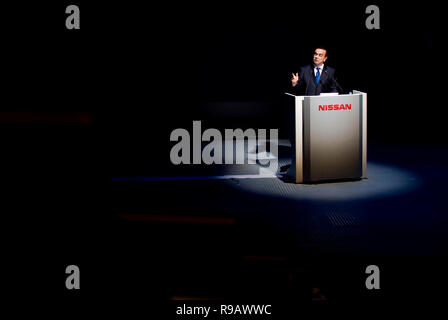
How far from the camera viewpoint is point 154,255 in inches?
92.6

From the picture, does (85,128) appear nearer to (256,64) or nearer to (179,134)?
(179,134)

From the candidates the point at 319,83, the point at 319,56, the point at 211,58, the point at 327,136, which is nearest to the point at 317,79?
the point at 319,83

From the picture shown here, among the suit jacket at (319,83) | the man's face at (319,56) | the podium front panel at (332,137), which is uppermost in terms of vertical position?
the man's face at (319,56)

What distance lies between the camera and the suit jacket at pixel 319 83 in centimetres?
657

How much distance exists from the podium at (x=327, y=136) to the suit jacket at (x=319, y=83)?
0.30 m

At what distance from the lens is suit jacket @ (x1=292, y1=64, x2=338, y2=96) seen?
259 inches

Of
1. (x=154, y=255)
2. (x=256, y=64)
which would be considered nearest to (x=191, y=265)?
(x=154, y=255)

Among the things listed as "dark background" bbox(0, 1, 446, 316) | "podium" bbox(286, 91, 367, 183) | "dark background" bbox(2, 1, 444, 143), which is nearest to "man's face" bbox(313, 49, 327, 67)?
"podium" bbox(286, 91, 367, 183)

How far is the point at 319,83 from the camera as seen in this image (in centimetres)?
658

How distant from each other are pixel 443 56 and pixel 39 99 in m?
7.61

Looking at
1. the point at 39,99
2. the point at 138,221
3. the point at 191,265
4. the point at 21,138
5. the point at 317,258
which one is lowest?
the point at 317,258

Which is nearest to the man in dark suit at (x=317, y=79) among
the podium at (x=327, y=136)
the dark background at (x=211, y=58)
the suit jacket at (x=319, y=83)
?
the suit jacket at (x=319, y=83)

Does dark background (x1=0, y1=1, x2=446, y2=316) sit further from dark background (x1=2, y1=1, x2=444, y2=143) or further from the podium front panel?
the podium front panel

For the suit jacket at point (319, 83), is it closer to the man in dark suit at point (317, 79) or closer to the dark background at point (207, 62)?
the man in dark suit at point (317, 79)
